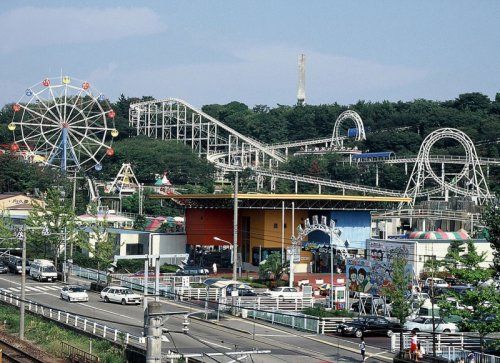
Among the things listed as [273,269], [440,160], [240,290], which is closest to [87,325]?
[240,290]

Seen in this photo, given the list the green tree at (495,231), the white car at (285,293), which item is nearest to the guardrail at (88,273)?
the white car at (285,293)

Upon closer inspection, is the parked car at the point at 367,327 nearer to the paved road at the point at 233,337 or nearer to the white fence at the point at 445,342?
Answer: the paved road at the point at 233,337

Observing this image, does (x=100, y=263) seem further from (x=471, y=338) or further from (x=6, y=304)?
(x=471, y=338)

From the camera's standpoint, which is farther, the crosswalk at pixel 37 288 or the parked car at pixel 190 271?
the parked car at pixel 190 271

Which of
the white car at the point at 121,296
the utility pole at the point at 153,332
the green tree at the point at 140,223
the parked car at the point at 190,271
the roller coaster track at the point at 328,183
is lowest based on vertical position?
the white car at the point at 121,296

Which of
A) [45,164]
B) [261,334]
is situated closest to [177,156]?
[45,164]

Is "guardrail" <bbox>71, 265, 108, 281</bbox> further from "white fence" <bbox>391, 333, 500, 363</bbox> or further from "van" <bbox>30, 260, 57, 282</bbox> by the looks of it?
"white fence" <bbox>391, 333, 500, 363</bbox>

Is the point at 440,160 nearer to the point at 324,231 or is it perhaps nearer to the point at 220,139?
the point at 324,231

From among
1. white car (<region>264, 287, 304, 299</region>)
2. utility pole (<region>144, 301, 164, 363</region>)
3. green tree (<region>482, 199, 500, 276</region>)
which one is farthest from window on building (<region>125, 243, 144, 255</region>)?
utility pole (<region>144, 301, 164, 363</region>)
